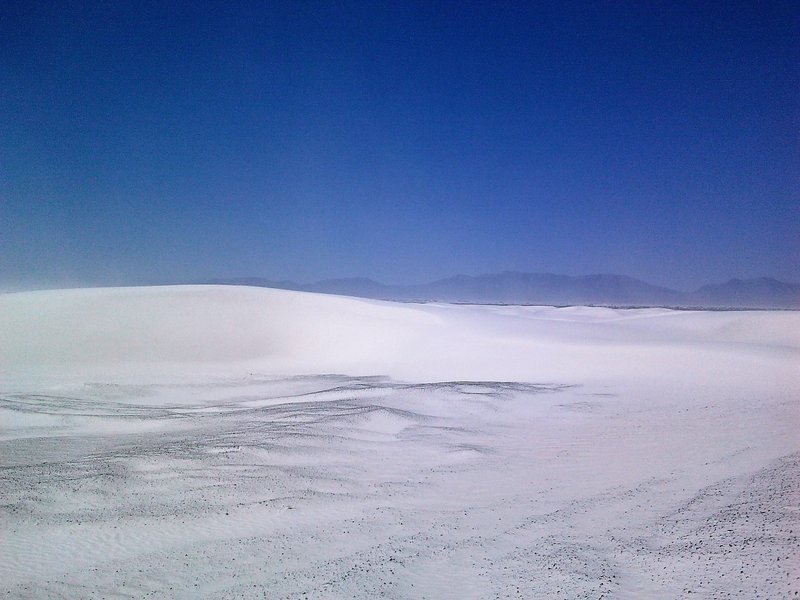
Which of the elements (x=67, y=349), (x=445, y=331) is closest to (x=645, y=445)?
(x=445, y=331)

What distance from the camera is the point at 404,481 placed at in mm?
5883

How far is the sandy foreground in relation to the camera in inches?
153

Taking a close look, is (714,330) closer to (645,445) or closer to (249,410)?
(645,445)

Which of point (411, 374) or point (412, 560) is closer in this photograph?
point (412, 560)

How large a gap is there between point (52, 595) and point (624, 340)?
66.5 feet

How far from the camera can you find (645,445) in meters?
7.21

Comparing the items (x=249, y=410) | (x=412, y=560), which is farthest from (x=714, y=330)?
(x=412, y=560)

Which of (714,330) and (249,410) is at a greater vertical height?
(714,330)

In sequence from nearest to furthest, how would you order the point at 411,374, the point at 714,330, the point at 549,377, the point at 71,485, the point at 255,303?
the point at 71,485 → the point at 549,377 → the point at 411,374 → the point at 255,303 → the point at 714,330

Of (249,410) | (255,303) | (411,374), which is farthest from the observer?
(255,303)

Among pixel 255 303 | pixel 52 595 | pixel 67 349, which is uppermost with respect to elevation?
pixel 255 303

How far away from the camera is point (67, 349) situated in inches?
658

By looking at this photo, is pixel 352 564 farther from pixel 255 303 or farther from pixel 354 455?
pixel 255 303

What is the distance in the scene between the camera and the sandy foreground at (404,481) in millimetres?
3877
